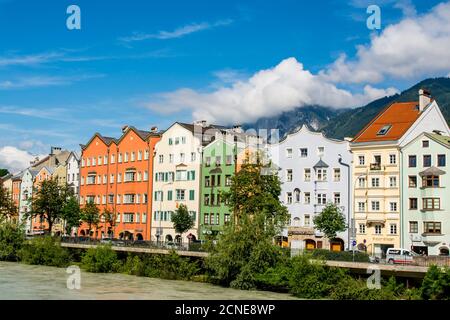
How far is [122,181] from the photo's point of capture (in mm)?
106500

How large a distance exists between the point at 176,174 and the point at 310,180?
77.2 feet

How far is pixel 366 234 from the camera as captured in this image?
75312 mm

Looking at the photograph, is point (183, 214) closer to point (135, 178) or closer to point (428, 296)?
point (135, 178)

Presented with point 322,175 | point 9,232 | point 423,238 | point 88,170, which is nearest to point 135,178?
point 88,170

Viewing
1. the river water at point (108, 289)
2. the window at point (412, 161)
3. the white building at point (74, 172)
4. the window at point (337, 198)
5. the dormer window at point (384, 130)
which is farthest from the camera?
the white building at point (74, 172)

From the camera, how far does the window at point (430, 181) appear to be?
70750 millimetres

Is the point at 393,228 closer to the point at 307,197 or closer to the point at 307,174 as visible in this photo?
the point at 307,197

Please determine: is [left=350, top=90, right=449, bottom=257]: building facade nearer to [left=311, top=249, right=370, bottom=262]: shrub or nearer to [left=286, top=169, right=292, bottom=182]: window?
[left=286, top=169, right=292, bottom=182]: window

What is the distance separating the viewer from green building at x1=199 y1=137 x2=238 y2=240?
3514 inches

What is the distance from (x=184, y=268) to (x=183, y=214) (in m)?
25.8

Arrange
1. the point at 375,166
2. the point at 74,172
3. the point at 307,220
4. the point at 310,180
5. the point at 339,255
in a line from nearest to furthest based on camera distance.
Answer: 1. the point at 339,255
2. the point at 375,166
3. the point at 307,220
4. the point at 310,180
5. the point at 74,172

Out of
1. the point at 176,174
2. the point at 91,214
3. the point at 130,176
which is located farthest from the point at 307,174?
the point at 91,214

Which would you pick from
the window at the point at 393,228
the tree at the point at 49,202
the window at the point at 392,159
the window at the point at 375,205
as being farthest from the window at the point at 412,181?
the tree at the point at 49,202

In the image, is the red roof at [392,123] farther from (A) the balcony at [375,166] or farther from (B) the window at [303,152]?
(B) the window at [303,152]
